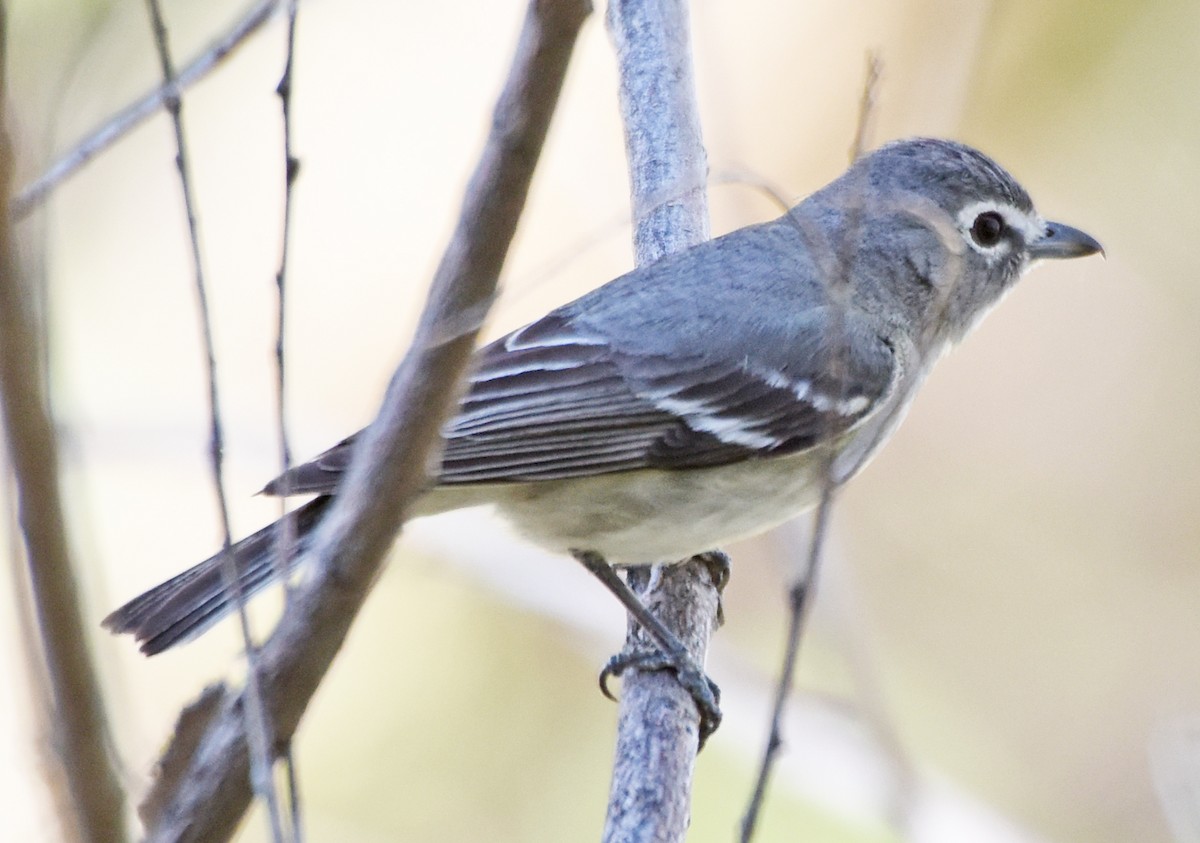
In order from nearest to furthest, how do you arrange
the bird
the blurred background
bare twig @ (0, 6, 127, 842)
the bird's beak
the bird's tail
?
bare twig @ (0, 6, 127, 842) → the bird's tail → the bird → the bird's beak → the blurred background

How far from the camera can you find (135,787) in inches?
61.2

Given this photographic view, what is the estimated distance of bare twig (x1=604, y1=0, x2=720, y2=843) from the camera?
2.75 metres

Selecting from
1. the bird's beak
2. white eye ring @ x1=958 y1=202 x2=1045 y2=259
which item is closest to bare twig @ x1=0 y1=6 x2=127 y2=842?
white eye ring @ x1=958 y1=202 x2=1045 y2=259

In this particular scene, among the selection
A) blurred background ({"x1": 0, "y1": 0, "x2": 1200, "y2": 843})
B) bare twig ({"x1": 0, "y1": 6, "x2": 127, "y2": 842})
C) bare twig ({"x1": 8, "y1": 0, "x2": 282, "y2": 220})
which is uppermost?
bare twig ({"x1": 8, "y1": 0, "x2": 282, "y2": 220})

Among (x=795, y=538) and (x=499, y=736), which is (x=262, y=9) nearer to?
(x=795, y=538)

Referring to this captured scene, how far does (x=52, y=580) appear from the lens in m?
1.02

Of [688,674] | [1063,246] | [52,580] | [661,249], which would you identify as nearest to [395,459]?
[52,580]

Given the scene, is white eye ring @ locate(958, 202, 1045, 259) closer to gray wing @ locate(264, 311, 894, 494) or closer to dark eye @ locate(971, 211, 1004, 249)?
dark eye @ locate(971, 211, 1004, 249)

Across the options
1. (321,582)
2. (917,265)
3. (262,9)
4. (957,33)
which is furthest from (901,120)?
(321,582)

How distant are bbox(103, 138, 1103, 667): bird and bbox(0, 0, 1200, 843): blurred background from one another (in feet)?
3.83

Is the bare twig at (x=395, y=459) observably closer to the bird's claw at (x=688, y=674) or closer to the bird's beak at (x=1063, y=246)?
the bird's claw at (x=688, y=674)

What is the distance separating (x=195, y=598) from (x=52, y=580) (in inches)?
79.4

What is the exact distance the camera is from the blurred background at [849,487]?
5.38 m

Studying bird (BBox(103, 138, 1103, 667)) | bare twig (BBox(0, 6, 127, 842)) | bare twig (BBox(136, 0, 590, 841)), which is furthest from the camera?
bird (BBox(103, 138, 1103, 667))
